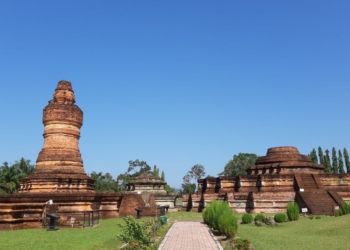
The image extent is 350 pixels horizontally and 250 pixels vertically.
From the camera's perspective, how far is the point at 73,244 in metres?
11.3

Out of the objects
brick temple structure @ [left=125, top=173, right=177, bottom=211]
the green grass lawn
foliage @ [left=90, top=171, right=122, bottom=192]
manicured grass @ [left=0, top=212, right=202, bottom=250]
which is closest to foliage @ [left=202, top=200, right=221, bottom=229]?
the green grass lawn

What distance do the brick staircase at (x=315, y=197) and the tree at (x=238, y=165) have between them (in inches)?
1697

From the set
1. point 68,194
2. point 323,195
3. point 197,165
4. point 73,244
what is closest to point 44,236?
point 73,244

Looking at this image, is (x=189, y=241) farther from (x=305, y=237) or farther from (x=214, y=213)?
(x=305, y=237)

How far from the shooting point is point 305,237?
42.7 feet

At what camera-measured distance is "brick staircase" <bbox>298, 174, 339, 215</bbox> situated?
920 inches

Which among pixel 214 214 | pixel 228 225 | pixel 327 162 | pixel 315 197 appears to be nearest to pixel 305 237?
pixel 228 225

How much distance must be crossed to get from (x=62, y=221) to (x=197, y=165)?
242 feet

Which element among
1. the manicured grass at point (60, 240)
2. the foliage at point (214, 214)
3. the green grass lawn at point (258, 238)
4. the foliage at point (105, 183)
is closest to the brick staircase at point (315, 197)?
the green grass lawn at point (258, 238)

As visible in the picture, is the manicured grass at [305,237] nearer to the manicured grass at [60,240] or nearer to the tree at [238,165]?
the manicured grass at [60,240]

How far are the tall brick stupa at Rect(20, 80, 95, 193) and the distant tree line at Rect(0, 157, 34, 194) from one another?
23.1 meters

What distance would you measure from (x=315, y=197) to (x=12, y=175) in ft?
122

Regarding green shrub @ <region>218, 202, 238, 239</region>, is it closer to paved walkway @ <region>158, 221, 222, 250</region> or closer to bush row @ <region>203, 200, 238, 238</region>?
bush row @ <region>203, 200, 238, 238</region>

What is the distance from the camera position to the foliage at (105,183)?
63125mm
